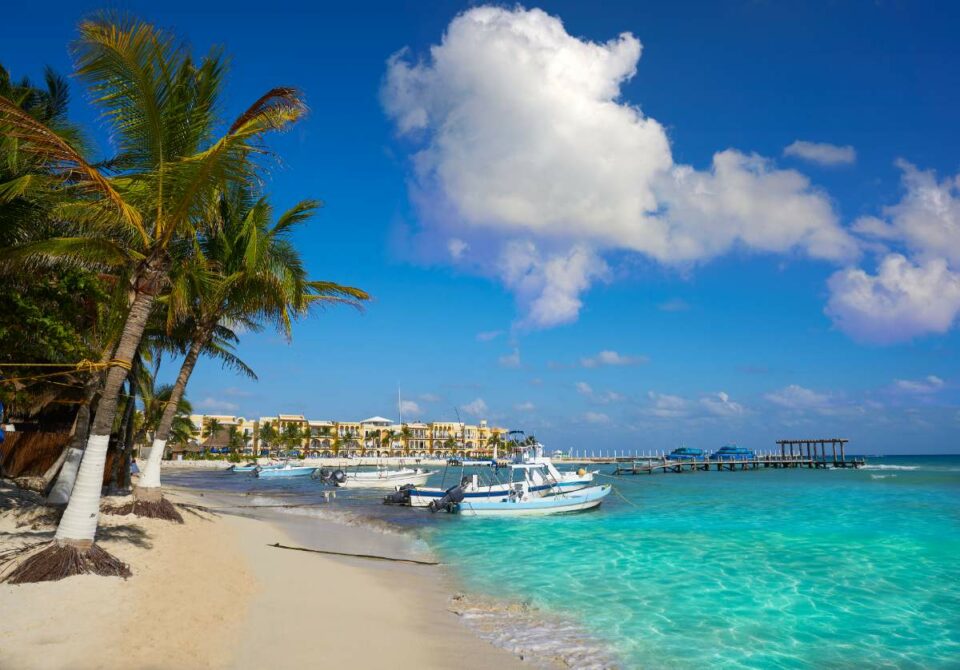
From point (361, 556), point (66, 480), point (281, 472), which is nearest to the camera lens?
point (66, 480)

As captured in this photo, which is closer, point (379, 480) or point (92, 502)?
point (92, 502)

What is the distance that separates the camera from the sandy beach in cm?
634

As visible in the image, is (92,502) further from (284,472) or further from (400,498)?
(284,472)

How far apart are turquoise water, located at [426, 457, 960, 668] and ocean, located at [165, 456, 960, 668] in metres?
0.04

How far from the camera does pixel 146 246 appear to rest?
8836mm

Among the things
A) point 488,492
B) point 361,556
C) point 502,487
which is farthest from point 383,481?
point 361,556

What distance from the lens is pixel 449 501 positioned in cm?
2984

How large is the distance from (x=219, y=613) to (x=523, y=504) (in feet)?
70.6

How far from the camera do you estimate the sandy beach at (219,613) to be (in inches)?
250

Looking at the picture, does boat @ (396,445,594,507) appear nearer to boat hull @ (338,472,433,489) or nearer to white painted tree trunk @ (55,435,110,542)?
boat hull @ (338,472,433,489)

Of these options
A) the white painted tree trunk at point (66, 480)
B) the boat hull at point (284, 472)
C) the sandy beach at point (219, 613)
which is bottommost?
the boat hull at point (284, 472)

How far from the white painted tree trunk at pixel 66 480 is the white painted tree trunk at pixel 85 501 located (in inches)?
252

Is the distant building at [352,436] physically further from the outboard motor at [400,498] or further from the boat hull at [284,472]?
the outboard motor at [400,498]

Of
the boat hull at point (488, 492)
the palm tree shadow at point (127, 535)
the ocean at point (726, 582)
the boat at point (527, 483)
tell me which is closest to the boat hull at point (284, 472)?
the boat at point (527, 483)
